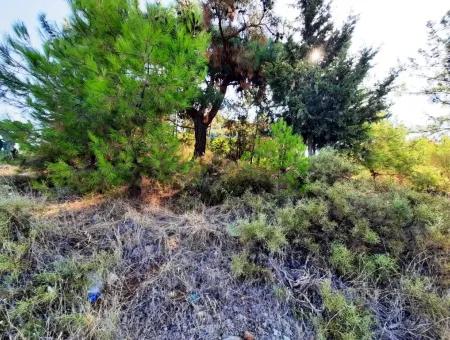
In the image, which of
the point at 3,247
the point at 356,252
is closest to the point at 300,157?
the point at 356,252

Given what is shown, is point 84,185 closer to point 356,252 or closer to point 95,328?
point 95,328

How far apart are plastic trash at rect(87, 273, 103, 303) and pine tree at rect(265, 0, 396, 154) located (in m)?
4.15

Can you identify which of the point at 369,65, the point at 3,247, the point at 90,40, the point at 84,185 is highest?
the point at 369,65

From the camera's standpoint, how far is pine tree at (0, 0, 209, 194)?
92.8 inches

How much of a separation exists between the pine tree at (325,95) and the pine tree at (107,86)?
2.63 meters

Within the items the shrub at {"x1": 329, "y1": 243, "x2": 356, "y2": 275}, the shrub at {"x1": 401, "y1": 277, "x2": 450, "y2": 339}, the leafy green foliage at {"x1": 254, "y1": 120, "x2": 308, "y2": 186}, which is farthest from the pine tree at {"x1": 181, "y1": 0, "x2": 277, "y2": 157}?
the shrub at {"x1": 401, "y1": 277, "x2": 450, "y2": 339}

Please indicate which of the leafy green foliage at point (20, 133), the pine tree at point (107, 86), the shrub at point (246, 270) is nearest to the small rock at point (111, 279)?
the shrub at point (246, 270)

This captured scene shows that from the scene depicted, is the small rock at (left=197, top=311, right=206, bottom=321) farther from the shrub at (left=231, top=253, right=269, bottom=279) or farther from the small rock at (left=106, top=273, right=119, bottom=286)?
the small rock at (left=106, top=273, right=119, bottom=286)

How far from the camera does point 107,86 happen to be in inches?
91.1

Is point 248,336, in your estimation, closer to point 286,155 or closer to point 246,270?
point 246,270

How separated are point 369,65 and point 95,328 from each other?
5967 millimetres

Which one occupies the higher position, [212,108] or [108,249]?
[212,108]

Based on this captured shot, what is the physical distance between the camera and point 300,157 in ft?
9.64

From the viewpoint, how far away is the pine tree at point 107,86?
2.36 meters
